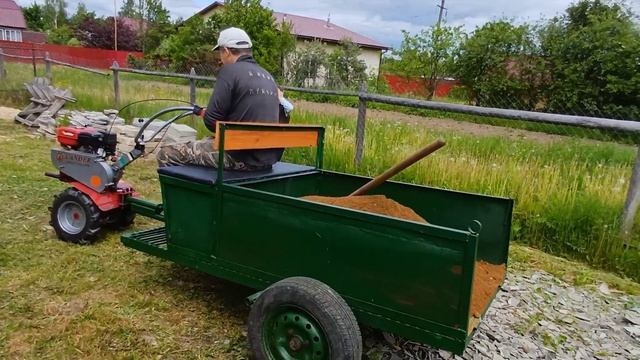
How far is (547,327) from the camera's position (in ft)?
10.4

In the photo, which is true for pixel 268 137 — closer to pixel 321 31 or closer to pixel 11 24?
pixel 321 31

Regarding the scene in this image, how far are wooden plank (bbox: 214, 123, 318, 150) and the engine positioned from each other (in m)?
1.38

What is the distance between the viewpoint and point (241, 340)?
110 inches

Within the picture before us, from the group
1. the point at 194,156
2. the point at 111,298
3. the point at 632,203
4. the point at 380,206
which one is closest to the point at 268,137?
the point at 194,156

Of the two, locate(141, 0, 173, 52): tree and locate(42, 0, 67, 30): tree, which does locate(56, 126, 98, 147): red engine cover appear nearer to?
locate(141, 0, 173, 52): tree

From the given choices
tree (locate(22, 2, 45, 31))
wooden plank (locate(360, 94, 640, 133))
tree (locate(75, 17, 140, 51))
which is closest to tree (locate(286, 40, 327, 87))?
wooden plank (locate(360, 94, 640, 133))

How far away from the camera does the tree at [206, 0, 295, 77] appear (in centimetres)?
2403

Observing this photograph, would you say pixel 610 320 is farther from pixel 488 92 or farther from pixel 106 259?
pixel 488 92

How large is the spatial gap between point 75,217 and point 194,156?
4.33 feet

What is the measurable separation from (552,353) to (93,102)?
34.2 ft

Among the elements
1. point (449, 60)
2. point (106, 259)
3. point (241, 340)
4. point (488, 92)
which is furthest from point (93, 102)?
point (449, 60)

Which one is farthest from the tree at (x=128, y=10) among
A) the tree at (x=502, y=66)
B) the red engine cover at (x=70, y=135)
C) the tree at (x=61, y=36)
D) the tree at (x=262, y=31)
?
the red engine cover at (x=70, y=135)

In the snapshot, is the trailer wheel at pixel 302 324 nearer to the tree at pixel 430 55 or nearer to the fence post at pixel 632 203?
the fence post at pixel 632 203

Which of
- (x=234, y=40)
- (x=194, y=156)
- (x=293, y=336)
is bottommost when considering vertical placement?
(x=293, y=336)
